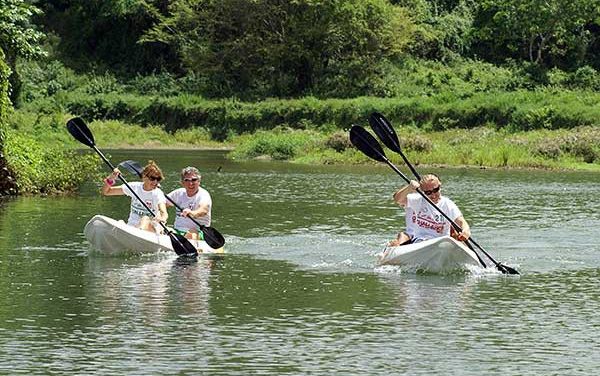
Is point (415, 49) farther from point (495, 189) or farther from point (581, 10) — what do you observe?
point (495, 189)

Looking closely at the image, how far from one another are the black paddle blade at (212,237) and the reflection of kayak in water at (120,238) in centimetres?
24

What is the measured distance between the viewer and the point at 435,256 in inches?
A: 754

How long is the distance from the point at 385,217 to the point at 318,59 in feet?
130

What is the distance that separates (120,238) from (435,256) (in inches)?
197

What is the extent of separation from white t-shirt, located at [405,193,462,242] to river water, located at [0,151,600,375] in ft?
2.43

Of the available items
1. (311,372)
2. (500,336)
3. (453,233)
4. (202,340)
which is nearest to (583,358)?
(500,336)

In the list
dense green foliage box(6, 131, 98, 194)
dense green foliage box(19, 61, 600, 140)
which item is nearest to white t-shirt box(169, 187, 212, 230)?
dense green foliage box(6, 131, 98, 194)

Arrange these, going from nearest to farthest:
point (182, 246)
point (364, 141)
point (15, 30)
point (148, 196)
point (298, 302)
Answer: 1. point (298, 302)
2. point (182, 246)
3. point (148, 196)
4. point (364, 141)
5. point (15, 30)

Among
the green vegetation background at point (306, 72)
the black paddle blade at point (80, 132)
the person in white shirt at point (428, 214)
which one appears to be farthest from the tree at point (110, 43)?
the person in white shirt at point (428, 214)

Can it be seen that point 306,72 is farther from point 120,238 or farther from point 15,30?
point 120,238

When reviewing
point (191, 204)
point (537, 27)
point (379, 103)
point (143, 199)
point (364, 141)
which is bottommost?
point (191, 204)

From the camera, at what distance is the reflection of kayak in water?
21000 millimetres

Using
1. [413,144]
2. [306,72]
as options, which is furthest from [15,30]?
[306,72]

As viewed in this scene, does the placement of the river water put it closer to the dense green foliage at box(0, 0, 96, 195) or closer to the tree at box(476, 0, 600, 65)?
the dense green foliage at box(0, 0, 96, 195)
